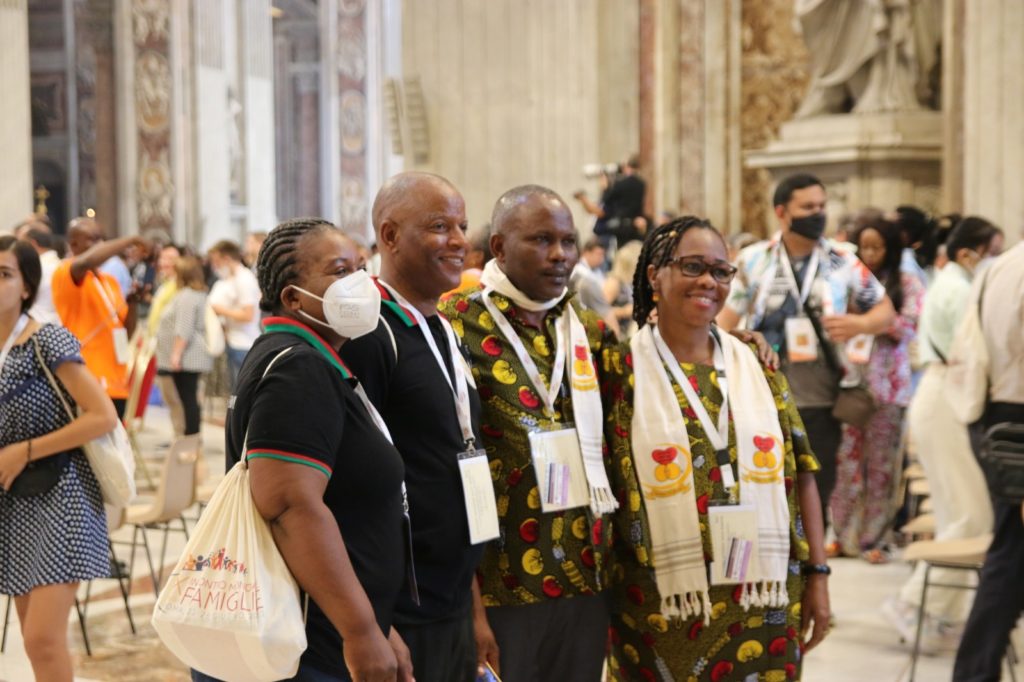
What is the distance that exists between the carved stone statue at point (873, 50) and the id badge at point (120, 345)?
6628mm

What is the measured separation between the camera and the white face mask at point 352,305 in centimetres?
295

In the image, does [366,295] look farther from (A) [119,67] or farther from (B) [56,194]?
(B) [56,194]

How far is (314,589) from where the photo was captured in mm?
2783

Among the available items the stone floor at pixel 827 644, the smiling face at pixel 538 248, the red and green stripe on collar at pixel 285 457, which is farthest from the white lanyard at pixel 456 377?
the stone floor at pixel 827 644

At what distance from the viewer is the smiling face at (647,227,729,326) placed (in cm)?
387

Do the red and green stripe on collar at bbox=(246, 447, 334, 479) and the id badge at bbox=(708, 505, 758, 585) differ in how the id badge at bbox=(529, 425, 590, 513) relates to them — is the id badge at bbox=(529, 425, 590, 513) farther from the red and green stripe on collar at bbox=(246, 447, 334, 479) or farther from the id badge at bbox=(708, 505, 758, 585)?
the red and green stripe on collar at bbox=(246, 447, 334, 479)

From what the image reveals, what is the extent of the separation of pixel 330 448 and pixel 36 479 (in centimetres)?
214

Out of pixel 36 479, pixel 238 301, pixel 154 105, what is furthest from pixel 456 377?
pixel 154 105

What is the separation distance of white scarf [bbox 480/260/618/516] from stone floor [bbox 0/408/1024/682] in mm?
2579

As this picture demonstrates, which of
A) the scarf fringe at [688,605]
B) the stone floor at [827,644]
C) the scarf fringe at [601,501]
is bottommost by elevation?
the stone floor at [827,644]

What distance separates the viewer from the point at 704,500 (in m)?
3.82

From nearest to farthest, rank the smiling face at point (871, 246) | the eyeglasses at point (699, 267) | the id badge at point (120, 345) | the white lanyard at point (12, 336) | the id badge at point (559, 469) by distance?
the id badge at point (559, 469) → the eyeglasses at point (699, 267) → the white lanyard at point (12, 336) → the smiling face at point (871, 246) → the id badge at point (120, 345)

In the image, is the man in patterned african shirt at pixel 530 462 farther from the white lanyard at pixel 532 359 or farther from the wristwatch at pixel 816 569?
the wristwatch at pixel 816 569

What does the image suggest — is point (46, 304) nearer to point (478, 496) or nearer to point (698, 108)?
point (478, 496)
